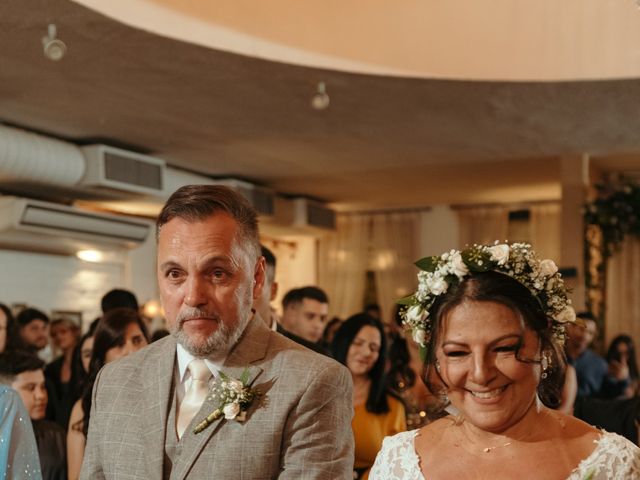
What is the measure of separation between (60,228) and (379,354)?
5379mm

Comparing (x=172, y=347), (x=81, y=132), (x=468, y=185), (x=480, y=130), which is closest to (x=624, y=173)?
(x=468, y=185)

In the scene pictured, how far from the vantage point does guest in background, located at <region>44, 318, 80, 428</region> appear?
18.4 feet

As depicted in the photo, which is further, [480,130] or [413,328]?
[480,130]

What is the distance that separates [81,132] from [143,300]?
3.48 m

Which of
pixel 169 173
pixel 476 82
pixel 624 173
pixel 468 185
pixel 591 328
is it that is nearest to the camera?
pixel 476 82

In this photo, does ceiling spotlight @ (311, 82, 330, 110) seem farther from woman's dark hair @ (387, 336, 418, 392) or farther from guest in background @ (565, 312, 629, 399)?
guest in background @ (565, 312, 629, 399)

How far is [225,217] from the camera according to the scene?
227cm

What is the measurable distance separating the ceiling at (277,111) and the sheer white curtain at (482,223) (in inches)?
99.0

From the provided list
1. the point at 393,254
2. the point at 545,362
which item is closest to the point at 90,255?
the point at 393,254

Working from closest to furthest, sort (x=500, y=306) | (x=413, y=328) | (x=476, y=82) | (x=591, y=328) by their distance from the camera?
(x=500, y=306), (x=413, y=328), (x=476, y=82), (x=591, y=328)

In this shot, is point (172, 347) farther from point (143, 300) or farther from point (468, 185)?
point (468, 185)

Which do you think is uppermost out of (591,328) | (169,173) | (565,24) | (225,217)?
(565,24)

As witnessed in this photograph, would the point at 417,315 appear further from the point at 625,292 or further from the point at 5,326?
the point at 625,292

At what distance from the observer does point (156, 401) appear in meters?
2.29
